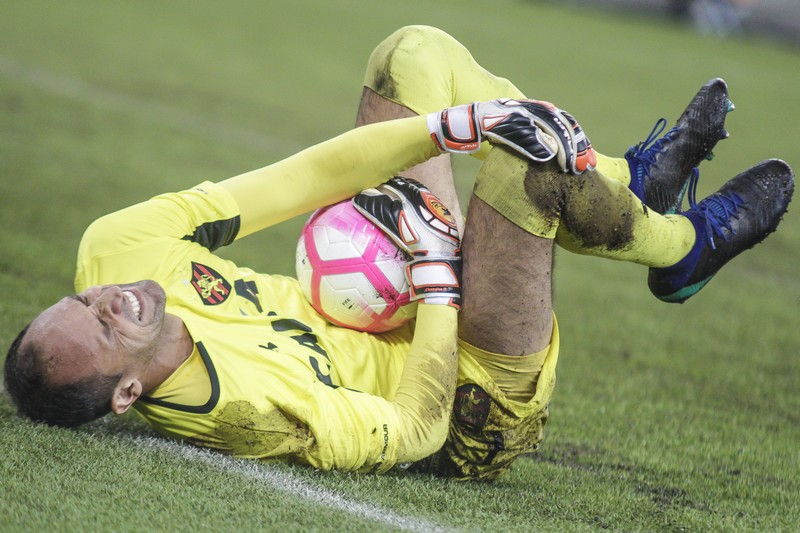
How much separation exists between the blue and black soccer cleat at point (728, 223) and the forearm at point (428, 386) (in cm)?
82

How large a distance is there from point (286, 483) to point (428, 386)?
21.2 inches

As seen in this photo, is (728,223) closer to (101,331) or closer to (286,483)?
(286,483)

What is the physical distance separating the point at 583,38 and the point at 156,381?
15.2m

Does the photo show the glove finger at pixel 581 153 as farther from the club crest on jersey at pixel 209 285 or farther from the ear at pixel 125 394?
the ear at pixel 125 394

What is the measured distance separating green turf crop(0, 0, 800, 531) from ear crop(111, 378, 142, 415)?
6.5 inches

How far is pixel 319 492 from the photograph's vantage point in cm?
292

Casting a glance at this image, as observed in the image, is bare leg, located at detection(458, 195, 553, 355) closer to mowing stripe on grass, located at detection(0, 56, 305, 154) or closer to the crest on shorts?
the crest on shorts

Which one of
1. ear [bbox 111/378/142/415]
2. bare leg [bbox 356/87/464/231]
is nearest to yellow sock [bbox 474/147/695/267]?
bare leg [bbox 356/87/464/231]

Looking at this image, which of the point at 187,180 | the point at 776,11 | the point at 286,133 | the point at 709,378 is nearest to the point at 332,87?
the point at 286,133

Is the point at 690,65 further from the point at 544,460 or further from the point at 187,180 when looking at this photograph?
the point at 544,460

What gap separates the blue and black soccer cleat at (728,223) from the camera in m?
3.34

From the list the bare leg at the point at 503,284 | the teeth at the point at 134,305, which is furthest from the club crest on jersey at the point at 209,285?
the bare leg at the point at 503,284

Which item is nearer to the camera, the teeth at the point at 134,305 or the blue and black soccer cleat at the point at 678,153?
the teeth at the point at 134,305

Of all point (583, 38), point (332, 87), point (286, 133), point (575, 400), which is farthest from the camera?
point (583, 38)
